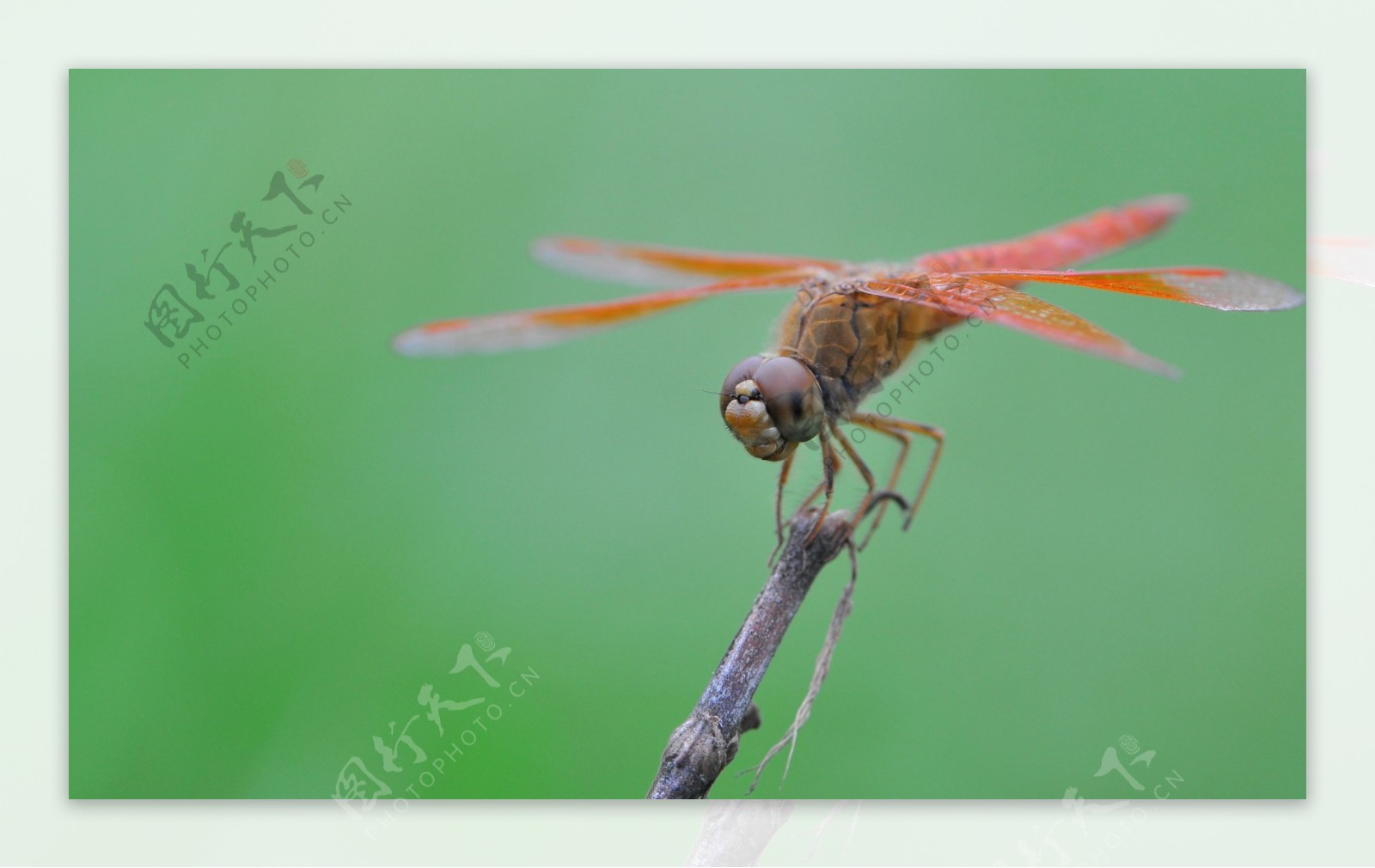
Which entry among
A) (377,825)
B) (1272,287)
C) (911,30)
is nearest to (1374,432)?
(1272,287)

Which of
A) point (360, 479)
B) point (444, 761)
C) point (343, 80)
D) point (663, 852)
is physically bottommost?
point (663, 852)

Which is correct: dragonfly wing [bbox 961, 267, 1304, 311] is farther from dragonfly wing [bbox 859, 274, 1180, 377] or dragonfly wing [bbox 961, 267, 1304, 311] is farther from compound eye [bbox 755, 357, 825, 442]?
compound eye [bbox 755, 357, 825, 442]

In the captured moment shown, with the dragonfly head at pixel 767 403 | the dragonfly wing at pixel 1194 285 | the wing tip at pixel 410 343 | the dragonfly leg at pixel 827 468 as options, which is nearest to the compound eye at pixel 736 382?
the dragonfly head at pixel 767 403

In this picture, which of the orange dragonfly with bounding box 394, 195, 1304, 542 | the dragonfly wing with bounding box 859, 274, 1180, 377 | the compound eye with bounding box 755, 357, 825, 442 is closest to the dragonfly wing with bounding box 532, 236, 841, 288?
the orange dragonfly with bounding box 394, 195, 1304, 542

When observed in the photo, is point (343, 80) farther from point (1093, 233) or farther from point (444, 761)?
point (1093, 233)

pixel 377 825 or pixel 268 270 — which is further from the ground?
pixel 268 270

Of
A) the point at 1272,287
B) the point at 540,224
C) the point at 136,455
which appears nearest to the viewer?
the point at 1272,287

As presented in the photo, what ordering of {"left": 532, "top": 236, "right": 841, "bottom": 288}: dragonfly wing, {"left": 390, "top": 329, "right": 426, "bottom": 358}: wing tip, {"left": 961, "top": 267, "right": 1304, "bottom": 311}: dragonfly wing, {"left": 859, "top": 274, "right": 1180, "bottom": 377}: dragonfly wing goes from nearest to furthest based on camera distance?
{"left": 961, "top": 267, "right": 1304, "bottom": 311}: dragonfly wing → {"left": 859, "top": 274, "right": 1180, "bottom": 377}: dragonfly wing → {"left": 390, "top": 329, "right": 426, "bottom": 358}: wing tip → {"left": 532, "top": 236, "right": 841, "bottom": 288}: dragonfly wing

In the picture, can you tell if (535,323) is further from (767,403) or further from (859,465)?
(859,465)
